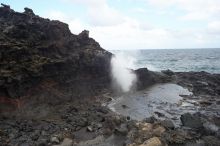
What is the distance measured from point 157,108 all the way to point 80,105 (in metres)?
5.35

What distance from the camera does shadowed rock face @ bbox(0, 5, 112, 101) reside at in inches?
773

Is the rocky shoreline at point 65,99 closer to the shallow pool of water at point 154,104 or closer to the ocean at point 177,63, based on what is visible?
the shallow pool of water at point 154,104

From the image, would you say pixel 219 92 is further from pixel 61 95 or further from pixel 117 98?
pixel 61 95

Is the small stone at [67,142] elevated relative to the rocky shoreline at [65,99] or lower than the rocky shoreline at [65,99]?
lower

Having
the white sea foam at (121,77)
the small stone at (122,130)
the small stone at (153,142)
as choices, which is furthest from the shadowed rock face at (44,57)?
the small stone at (153,142)

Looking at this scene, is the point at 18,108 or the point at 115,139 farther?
the point at 18,108

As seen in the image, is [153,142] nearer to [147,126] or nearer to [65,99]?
[147,126]

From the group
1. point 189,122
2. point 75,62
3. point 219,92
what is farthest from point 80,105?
point 219,92

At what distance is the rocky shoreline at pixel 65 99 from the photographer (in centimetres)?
1605

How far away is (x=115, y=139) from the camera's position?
1595cm

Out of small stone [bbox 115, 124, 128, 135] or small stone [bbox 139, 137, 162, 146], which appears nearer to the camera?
small stone [bbox 139, 137, 162, 146]

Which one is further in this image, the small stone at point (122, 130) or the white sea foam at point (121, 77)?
the white sea foam at point (121, 77)

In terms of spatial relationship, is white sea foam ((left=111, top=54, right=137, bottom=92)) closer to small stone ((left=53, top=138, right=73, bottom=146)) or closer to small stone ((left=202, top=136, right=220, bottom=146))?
small stone ((left=53, top=138, right=73, bottom=146))

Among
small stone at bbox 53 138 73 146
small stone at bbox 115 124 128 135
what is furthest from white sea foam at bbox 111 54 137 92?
small stone at bbox 53 138 73 146
